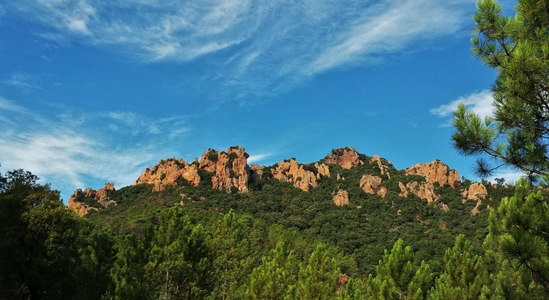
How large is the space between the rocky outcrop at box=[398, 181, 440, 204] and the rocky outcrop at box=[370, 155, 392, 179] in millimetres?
9061

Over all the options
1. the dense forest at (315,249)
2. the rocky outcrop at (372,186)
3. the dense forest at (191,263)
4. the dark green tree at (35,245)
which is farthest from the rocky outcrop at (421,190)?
the dark green tree at (35,245)

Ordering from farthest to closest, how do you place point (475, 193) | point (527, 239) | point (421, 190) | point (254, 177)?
point (254, 177) < point (421, 190) < point (475, 193) < point (527, 239)

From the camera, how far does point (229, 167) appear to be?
241ft

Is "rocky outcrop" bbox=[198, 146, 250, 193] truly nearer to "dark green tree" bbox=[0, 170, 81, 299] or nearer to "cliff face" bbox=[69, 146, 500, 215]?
"cliff face" bbox=[69, 146, 500, 215]

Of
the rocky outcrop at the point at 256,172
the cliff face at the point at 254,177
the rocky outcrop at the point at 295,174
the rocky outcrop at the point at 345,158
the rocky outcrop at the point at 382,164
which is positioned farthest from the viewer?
the rocky outcrop at the point at 345,158

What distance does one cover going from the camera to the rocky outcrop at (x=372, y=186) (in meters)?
75.1

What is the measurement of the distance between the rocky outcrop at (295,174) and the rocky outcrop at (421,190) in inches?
673

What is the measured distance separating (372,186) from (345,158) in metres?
19.2

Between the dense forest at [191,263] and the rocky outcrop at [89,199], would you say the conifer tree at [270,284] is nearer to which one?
the dense forest at [191,263]

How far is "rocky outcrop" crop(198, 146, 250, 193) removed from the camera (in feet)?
234

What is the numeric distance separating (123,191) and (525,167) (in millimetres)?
69032

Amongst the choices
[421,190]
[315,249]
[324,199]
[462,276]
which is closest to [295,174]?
[324,199]

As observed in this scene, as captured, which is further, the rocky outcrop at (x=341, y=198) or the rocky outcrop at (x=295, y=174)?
the rocky outcrop at (x=295, y=174)

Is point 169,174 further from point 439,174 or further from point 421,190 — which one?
point 439,174
